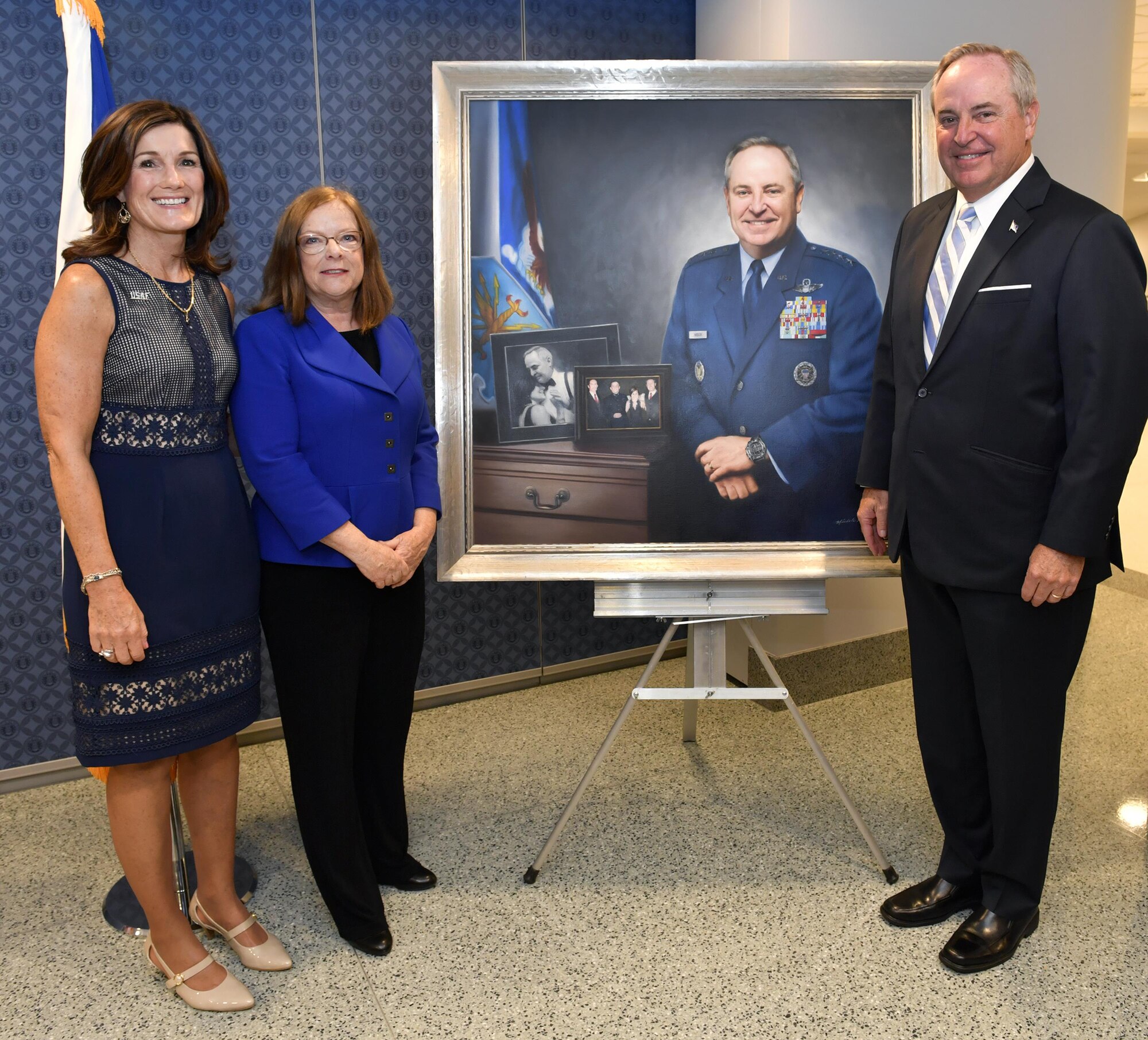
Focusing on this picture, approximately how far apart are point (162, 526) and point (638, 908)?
1364 mm

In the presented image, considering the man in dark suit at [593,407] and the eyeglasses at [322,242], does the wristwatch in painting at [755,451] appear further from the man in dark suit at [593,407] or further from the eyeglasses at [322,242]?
the eyeglasses at [322,242]

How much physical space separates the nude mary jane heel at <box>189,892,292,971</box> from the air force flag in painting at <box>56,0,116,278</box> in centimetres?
156

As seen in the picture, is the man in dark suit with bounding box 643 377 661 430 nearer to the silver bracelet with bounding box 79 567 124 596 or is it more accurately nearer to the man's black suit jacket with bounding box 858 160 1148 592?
the man's black suit jacket with bounding box 858 160 1148 592

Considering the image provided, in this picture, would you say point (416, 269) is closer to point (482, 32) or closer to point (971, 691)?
point (482, 32)

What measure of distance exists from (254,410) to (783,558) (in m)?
1.23

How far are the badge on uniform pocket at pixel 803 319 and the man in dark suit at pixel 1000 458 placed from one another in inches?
6.2

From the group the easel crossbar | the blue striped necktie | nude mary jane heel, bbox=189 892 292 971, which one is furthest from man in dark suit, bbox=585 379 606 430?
nude mary jane heel, bbox=189 892 292 971

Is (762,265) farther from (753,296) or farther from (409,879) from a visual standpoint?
(409,879)

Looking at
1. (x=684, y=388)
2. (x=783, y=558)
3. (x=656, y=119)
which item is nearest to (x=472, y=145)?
(x=656, y=119)

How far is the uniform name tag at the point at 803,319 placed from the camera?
2.27 m

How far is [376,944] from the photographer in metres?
2.13

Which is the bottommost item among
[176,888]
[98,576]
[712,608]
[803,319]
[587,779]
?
[176,888]

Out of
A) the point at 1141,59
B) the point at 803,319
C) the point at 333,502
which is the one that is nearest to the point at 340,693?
the point at 333,502

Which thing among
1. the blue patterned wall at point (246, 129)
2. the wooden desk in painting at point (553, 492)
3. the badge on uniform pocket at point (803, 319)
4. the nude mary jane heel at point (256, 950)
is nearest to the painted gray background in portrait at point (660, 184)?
the badge on uniform pocket at point (803, 319)
